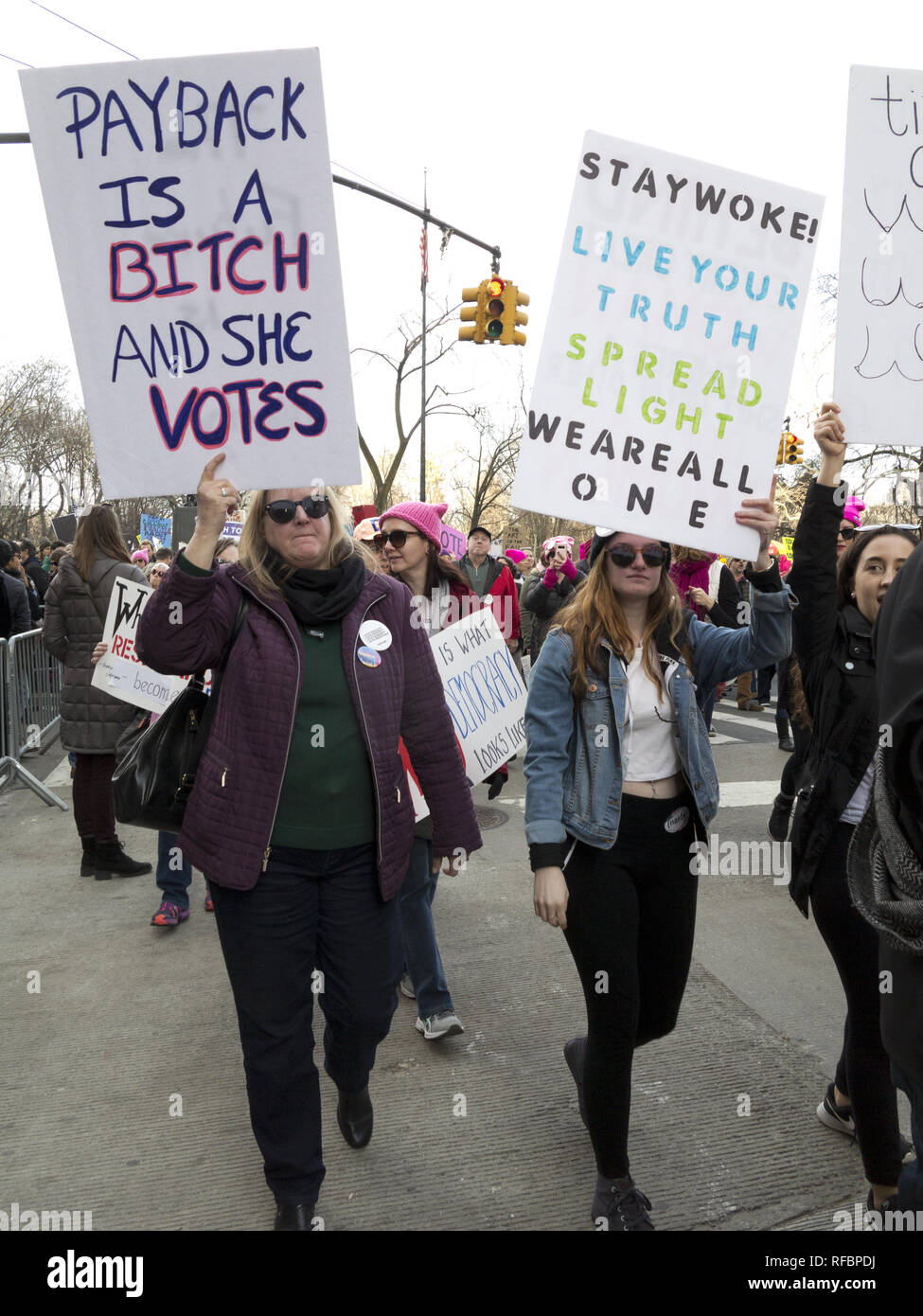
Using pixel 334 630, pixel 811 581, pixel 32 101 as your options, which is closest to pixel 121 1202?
pixel 334 630

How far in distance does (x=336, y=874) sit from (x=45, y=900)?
3.74 m

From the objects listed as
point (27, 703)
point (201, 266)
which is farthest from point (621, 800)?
point (27, 703)

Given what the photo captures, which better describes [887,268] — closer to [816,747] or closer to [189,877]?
[816,747]

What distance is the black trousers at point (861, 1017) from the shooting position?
9.17 feet

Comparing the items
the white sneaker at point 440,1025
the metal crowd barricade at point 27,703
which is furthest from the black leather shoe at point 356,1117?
the metal crowd barricade at point 27,703

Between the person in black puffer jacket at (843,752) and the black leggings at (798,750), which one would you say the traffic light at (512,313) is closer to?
the black leggings at (798,750)

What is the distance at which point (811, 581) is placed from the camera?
9.29 feet

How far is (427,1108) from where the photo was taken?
3.52 meters

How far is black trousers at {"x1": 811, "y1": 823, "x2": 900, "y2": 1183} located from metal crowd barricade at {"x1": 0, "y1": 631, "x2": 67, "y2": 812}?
21.6ft

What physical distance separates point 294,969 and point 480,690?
6.57 feet

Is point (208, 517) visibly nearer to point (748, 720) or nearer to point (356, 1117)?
point (356, 1117)

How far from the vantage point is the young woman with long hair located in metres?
2.81

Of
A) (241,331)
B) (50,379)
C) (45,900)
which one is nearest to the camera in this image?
(241,331)

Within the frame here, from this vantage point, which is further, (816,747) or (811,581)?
(816,747)
